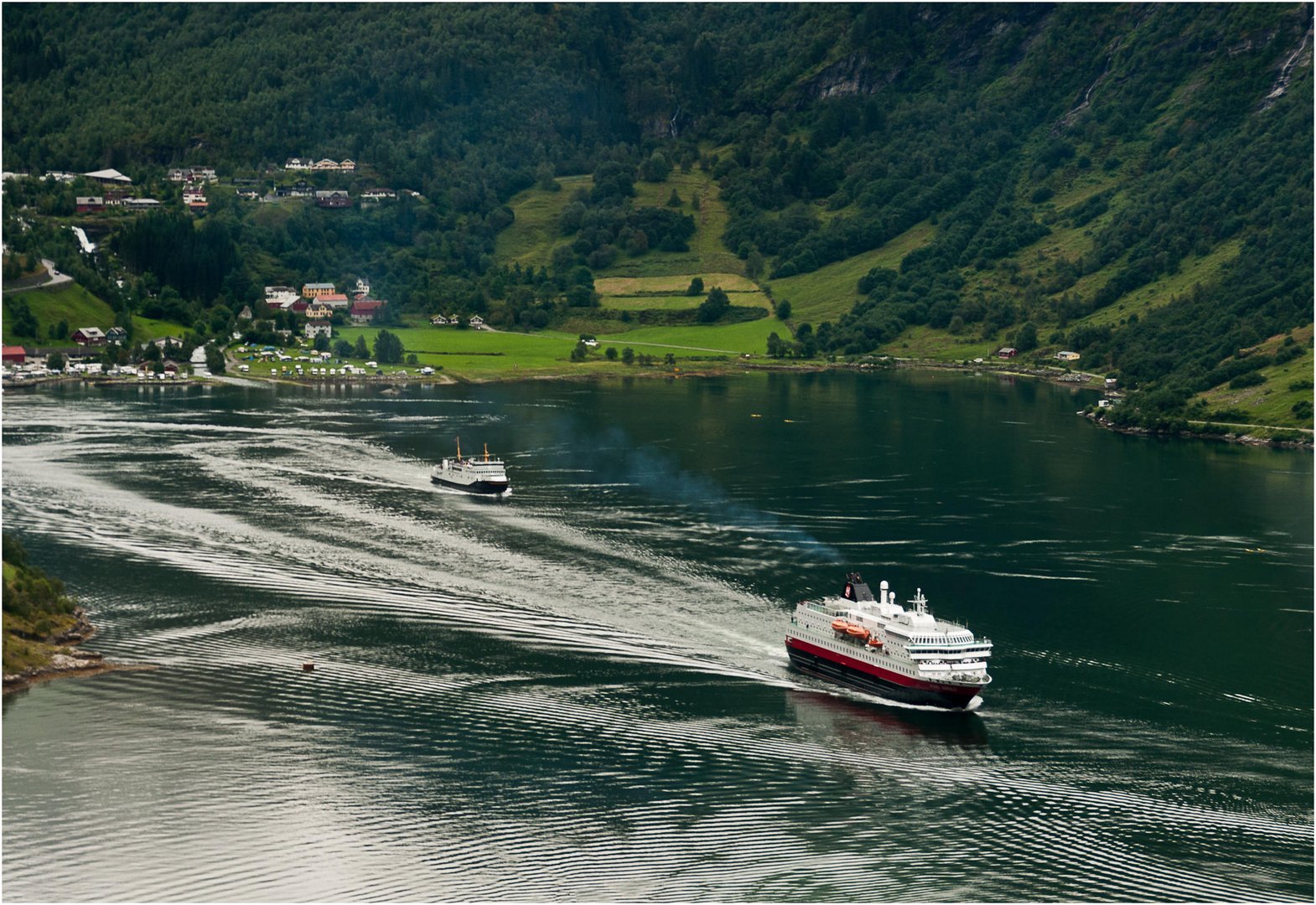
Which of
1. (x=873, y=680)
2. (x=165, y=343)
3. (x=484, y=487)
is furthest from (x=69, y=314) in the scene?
(x=873, y=680)

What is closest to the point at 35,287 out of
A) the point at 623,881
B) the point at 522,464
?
the point at 522,464

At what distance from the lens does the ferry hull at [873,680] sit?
6500 cm

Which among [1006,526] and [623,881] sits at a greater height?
[1006,526]

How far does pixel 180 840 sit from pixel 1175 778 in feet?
112

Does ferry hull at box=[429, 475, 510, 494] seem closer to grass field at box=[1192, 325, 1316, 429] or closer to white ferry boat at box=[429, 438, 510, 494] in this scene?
white ferry boat at box=[429, 438, 510, 494]

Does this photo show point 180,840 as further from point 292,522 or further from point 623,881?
point 292,522

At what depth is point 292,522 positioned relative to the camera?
317ft

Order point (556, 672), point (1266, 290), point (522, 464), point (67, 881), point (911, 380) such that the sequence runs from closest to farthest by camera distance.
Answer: point (67, 881) → point (556, 672) → point (522, 464) → point (1266, 290) → point (911, 380)

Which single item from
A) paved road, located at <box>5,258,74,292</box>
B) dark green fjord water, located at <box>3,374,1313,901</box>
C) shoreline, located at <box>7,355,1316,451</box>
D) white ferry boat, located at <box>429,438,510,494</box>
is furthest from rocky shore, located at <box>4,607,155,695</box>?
paved road, located at <box>5,258,74,292</box>

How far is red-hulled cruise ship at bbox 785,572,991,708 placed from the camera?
65188 millimetres

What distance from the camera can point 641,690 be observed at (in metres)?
66.6

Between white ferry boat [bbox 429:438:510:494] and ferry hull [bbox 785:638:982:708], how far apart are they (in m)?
40.4

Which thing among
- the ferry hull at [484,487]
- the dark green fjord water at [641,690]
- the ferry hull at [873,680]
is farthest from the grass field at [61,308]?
the ferry hull at [873,680]

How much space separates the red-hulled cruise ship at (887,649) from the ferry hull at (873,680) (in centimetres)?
3
